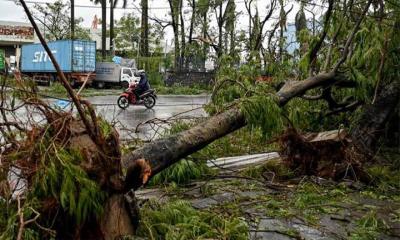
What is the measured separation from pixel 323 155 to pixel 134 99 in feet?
39.6

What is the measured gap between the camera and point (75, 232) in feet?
11.0

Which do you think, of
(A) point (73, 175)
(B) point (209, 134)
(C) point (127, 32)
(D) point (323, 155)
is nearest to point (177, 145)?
(B) point (209, 134)

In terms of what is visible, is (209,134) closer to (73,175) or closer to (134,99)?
(73,175)

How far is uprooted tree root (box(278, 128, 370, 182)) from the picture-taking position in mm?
6102

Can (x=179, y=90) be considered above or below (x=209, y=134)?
below

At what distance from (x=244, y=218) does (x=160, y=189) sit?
1.43 meters

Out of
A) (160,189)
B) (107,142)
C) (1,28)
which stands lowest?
(160,189)

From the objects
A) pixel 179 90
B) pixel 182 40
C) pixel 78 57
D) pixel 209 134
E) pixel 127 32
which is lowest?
pixel 179 90

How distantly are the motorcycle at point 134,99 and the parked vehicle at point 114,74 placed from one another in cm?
1171

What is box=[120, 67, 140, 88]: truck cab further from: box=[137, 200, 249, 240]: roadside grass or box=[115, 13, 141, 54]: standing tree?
box=[137, 200, 249, 240]: roadside grass

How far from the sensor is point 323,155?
626 cm

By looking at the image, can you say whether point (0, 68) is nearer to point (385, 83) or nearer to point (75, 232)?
point (75, 232)

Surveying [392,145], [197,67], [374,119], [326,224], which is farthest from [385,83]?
[197,67]

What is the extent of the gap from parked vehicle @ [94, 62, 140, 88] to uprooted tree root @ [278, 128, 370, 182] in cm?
2366
